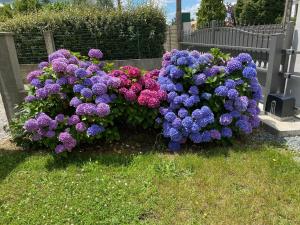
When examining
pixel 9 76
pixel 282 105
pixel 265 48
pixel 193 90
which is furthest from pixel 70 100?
pixel 265 48

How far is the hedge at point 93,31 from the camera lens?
9523 millimetres

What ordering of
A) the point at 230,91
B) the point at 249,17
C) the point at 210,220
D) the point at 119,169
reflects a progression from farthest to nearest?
the point at 249,17 → the point at 230,91 → the point at 119,169 → the point at 210,220

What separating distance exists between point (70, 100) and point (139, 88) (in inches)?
39.7

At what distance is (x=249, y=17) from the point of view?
2192 cm

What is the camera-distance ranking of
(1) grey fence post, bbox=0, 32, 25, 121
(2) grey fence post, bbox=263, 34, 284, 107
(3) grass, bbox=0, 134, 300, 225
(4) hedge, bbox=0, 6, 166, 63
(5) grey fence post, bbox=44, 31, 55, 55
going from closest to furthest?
(3) grass, bbox=0, 134, 300, 225 < (1) grey fence post, bbox=0, 32, 25, 121 < (2) grey fence post, bbox=263, 34, 284, 107 < (5) grey fence post, bbox=44, 31, 55, 55 < (4) hedge, bbox=0, 6, 166, 63

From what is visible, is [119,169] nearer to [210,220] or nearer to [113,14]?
[210,220]

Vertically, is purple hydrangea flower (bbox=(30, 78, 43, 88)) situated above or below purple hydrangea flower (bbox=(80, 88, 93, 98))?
above

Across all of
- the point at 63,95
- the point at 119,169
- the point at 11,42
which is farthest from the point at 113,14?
the point at 119,169

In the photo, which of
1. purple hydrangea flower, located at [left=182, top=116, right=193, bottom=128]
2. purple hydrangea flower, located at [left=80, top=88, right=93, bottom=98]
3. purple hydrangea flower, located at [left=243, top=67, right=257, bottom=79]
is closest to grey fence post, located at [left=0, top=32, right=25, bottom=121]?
purple hydrangea flower, located at [left=80, top=88, right=93, bottom=98]

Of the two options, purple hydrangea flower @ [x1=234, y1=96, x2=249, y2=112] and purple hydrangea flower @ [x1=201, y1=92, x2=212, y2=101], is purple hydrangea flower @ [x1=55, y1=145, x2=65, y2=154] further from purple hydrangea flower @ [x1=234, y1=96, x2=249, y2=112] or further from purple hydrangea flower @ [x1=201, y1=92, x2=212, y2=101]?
purple hydrangea flower @ [x1=234, y1=96, x2=249, y2=112]

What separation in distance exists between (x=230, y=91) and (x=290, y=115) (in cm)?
153

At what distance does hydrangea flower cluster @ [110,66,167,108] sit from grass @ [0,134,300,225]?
2.43 ft

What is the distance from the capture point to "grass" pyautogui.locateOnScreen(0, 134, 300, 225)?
2.59 meters

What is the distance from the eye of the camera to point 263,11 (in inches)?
837
